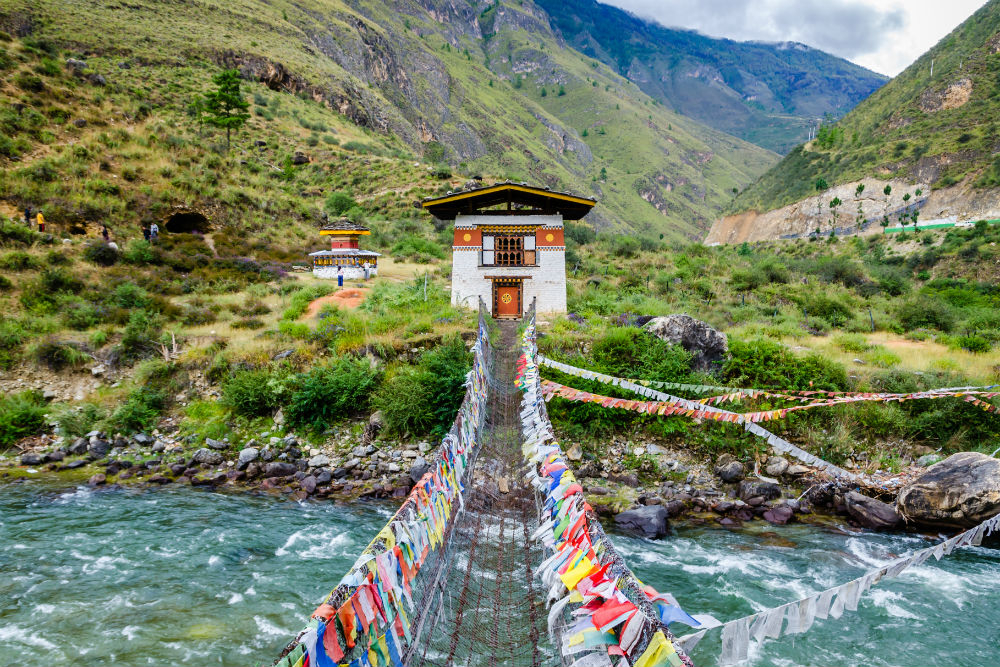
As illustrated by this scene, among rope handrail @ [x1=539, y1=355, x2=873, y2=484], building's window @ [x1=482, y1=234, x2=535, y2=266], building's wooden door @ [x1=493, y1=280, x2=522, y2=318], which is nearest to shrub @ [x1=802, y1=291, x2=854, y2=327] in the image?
rope handrail @ [x1=539, y1=355, x2=873, y2=484]

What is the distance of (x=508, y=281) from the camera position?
18703 mm

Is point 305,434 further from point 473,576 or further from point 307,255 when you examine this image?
point 307,255

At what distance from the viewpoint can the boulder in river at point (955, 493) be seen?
29.4 feet

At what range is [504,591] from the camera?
18.3 ft

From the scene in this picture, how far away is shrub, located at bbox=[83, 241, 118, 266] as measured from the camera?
19.6 metres

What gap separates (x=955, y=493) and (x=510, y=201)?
577 inches

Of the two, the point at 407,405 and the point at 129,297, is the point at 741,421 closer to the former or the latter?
the point at 407,405

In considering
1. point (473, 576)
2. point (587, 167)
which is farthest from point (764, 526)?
point (587, 167)

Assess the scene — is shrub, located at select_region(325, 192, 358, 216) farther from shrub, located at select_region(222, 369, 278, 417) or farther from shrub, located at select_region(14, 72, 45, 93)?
shrub, located at select_region(222, 369, 278, 417)

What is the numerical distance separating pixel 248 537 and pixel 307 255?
20624mm

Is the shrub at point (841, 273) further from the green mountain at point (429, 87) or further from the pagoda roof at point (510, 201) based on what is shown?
the green mountain at point (429, 87)

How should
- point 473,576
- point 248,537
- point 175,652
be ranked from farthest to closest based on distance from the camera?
point 248,537 → point 175,652 → point 473,576

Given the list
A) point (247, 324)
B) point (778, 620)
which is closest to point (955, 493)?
point (778, 620)

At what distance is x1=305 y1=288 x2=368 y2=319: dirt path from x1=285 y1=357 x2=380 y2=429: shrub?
15.7ft
